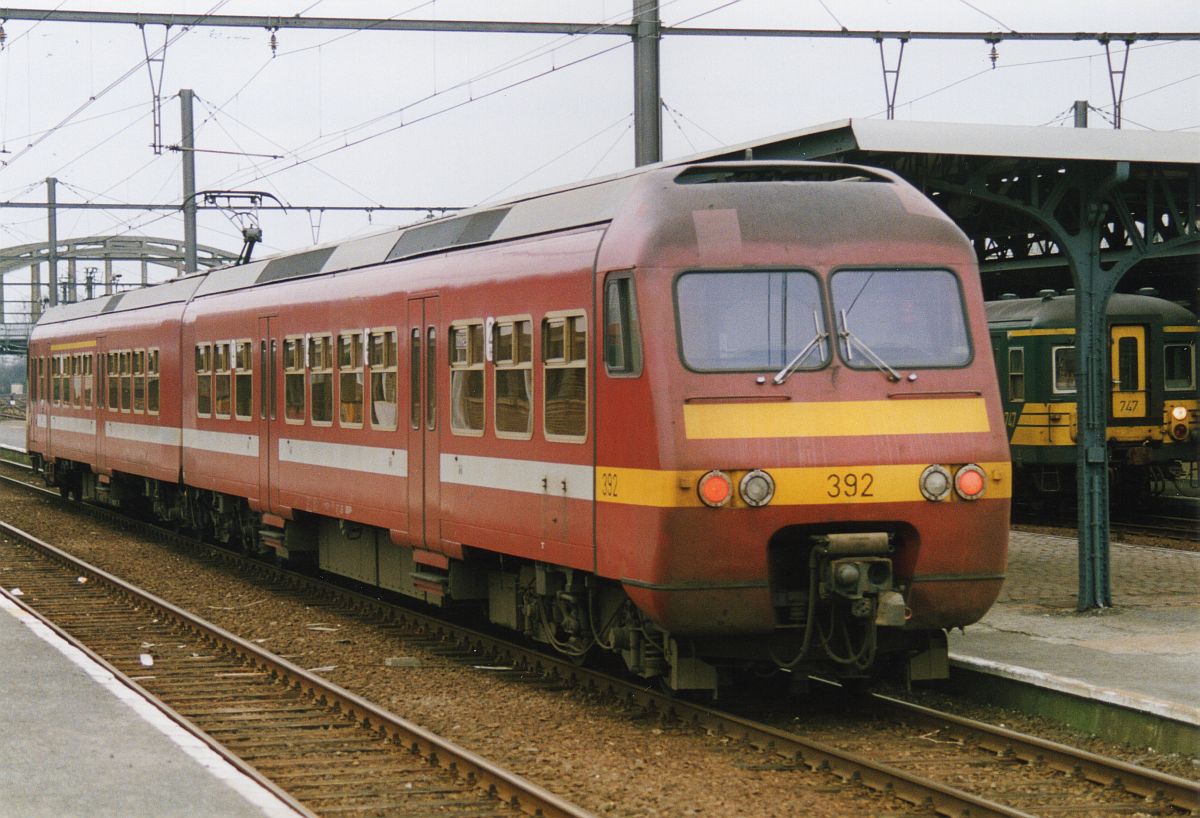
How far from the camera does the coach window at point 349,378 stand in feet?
46.8

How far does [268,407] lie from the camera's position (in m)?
16.8

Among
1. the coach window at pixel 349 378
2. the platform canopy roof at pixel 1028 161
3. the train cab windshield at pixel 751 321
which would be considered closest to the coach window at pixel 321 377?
the coach window at pixel 349 378

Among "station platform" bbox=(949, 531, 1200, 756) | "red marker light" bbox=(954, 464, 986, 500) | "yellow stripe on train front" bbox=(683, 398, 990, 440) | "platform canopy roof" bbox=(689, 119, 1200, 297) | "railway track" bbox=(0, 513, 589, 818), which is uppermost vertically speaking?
"platform canopy roof" bbox=(689, 119, 1200, 297)

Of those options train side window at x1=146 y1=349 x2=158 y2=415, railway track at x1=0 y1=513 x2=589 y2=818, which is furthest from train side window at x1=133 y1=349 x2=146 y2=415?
railway track at x1=0 y1=513 x2=589 y2=818

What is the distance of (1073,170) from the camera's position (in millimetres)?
13516

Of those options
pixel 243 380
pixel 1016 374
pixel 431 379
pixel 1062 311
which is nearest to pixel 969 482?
pixel 431 379

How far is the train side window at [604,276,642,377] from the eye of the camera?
30.6 feet

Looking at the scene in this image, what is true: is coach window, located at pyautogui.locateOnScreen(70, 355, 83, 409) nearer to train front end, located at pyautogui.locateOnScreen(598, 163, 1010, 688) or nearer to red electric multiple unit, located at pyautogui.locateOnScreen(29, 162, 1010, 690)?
red electric multiple unit, located at pyautogui.locateOnScreen(29, 162, 1010, 690)

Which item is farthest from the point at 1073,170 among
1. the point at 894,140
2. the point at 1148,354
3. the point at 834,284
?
the point at 1148,354

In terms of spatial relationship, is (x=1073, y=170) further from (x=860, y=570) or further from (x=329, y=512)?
(x=329, y=512)

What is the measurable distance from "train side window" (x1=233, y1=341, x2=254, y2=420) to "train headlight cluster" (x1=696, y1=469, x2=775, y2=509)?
9.42m

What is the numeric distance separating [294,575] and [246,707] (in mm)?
7012

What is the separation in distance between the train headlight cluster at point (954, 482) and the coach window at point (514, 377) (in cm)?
270

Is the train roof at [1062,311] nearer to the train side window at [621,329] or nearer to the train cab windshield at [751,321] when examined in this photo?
the train cab windshield at [751,321]
